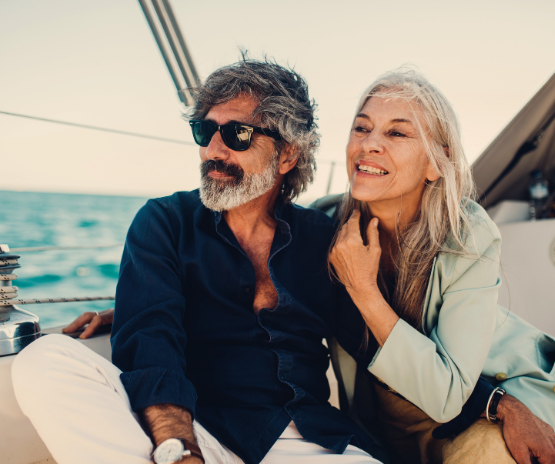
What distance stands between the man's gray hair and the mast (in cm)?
54

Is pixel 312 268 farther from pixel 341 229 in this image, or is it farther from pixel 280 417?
pixel 280 417

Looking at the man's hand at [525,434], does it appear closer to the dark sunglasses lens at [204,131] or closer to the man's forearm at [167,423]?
the man's forearm at [167,423]

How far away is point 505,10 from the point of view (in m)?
4.16

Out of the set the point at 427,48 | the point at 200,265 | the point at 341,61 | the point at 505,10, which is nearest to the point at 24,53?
the point at 341,61

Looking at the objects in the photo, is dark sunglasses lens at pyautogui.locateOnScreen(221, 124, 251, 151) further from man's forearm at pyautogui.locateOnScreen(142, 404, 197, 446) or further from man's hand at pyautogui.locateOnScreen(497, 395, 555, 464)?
man's hand at pyautogui.locateOnScreen(497, 395, 555, 464)

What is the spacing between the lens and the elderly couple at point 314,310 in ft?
4.73

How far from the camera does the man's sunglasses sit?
1.86 meters

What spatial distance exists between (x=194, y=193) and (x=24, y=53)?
13.8m

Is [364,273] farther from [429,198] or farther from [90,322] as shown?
[90,322]

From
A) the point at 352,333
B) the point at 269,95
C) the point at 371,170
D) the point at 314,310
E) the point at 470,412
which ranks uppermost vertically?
the point at 269,95

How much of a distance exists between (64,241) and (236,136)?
25.3 m

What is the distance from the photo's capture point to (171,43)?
266 cm

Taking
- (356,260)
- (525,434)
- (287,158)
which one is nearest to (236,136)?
(287,158)

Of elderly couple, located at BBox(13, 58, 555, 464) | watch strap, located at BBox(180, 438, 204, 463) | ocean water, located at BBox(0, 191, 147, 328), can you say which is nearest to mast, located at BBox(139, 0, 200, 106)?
elderly couple, located at BBox(13, 58, 555, 464)
